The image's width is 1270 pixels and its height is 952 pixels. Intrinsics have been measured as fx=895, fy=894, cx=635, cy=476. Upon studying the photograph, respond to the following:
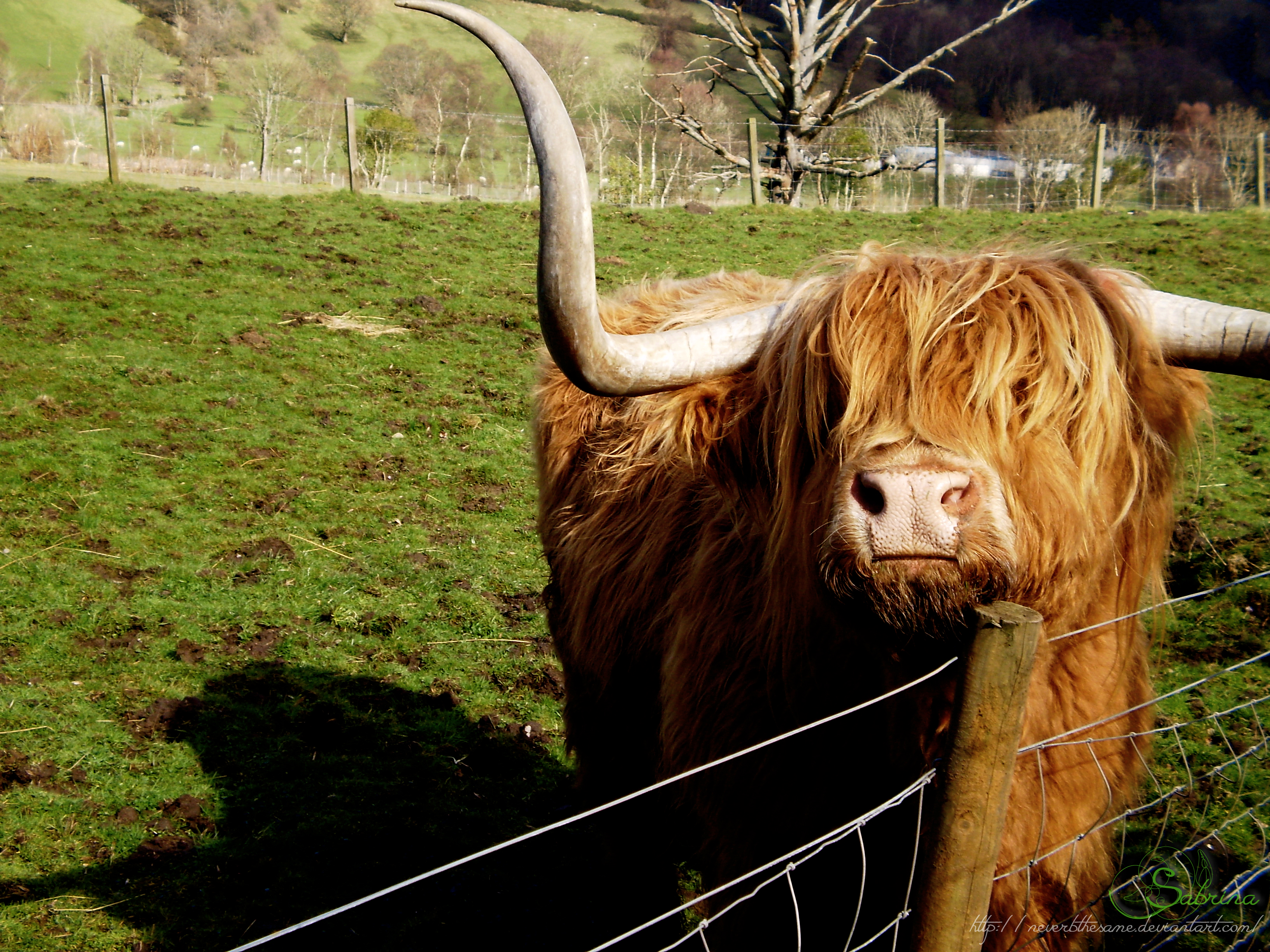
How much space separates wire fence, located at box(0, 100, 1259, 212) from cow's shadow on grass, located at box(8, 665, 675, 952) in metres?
13.4

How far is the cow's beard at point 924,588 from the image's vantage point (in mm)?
1486

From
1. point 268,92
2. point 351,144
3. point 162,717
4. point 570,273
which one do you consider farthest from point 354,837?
point 268,92

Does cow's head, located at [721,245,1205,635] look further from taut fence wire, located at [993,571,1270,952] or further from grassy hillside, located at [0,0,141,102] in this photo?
grassy hillside, located at [0,0,141,102]

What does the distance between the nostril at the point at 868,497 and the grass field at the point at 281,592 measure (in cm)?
93

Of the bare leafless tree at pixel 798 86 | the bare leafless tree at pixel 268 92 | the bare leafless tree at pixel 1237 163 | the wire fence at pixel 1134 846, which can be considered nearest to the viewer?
the wire fence at pixel 1134 846

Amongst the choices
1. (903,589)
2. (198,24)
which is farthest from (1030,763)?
(198,24)

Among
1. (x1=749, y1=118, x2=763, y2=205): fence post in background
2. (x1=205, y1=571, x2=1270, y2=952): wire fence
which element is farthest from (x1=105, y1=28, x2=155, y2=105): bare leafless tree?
(x1=205, y1=571, x2=1270, y2=952): wire fence

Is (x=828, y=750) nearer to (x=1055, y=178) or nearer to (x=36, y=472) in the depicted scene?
(x=36, y=472)

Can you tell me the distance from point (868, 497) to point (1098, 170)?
1896 centimetres

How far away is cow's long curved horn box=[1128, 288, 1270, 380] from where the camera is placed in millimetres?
1804

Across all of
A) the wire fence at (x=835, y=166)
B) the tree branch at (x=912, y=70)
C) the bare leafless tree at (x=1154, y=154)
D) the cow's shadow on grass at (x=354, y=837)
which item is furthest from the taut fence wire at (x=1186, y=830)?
the bare leafless tree at (x=1154, y=154)

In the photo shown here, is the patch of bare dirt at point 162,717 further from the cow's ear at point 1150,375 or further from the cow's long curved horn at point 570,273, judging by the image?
the cow's ear at point 1150,375

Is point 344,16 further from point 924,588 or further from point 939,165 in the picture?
point 924,588

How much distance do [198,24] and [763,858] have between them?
85694 mm
